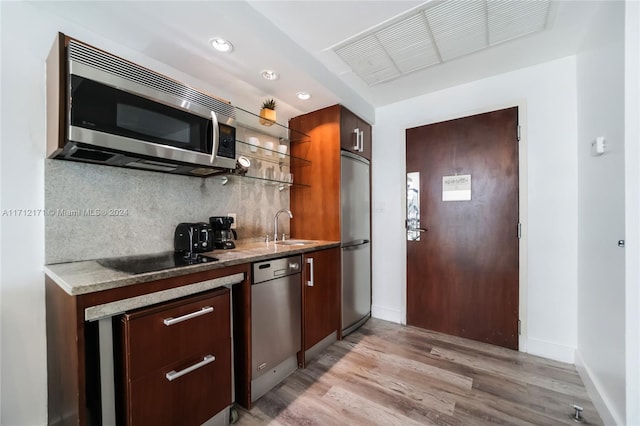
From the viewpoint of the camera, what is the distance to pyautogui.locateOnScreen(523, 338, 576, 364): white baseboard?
1.97 metres

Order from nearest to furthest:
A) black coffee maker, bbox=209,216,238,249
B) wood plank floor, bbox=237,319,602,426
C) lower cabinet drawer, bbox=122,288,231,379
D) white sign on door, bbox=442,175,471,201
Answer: lower cabinet drawer, bbox=122,288,231,379, wood plank floor, bbox=237,319,602,426, black coffee maker, bbox=209,216,238,249, white sign on door, bbox=442,175,471,201

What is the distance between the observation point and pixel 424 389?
1.68m

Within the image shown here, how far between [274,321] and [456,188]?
2042mm

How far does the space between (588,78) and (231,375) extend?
2994 mm

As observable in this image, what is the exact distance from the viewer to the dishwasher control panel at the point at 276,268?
156 cm

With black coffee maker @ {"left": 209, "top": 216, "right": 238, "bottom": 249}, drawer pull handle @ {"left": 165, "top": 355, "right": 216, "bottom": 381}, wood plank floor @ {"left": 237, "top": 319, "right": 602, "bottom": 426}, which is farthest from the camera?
black coffee maker @ {"left": 209, "top": 216, "right": 238, "bottom": 249}

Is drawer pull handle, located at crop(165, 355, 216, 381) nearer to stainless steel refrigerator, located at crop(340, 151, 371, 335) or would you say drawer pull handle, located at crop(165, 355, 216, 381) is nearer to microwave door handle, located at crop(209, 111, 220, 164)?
microwave door handle, located at crop(209, 111, 220, 164)

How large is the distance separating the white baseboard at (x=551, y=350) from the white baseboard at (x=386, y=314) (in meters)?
1.10

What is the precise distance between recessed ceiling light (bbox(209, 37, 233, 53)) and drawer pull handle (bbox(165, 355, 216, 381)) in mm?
1809

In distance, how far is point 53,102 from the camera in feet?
3.85

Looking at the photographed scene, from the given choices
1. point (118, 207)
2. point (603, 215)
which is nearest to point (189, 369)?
point (118, 207)

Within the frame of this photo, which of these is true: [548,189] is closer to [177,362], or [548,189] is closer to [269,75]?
[269,75]
